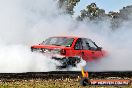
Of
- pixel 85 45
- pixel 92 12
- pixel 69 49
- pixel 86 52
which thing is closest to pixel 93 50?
pixel 85 45

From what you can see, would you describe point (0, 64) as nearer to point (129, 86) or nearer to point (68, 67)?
point (68, 67)

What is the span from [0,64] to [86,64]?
3.95 meters

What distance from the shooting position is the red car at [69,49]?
750 inches

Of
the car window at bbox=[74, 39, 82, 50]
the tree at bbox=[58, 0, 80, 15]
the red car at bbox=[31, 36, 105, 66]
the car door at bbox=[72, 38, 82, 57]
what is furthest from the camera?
the tree at bbox=[58, 0, 80, 15]

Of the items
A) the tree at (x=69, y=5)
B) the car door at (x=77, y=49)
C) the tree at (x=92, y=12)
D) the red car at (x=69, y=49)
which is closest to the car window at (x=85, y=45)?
the red car at (x=69, y=49)

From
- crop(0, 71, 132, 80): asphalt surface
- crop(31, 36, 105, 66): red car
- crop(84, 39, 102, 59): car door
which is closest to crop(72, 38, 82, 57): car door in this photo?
crop(31, 36, 105, 66): red car

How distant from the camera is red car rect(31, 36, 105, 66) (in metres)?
19.0

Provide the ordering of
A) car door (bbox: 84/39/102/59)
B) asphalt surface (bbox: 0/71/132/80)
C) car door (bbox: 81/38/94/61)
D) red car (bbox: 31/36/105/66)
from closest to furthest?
asphalt surface (bbox: 0/71/132/80), red car (bbox: 31/36/105/66), car door (bbox: 81/38/94/61), car door (bbox: 84/39/102/59)

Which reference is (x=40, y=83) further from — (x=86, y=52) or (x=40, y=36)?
(x=40, y=36)

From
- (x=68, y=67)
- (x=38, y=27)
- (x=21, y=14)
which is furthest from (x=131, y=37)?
(x=68, y=67)

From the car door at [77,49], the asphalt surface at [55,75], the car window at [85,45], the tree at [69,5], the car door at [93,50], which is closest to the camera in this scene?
the asphalt surface at [55,75]

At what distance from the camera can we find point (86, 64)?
66.9 ft

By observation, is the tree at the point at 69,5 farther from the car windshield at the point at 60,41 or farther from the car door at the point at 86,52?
the car windshield at the point at 60,41

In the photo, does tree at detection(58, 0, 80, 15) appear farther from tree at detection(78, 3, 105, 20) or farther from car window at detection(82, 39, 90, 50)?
car window at detection(82, 39, 90, 50)
